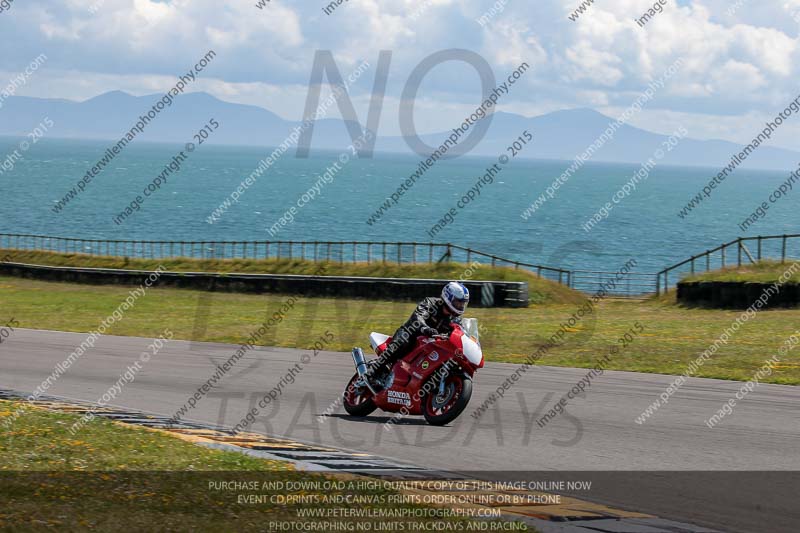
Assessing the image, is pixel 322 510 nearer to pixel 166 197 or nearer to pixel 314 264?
pixel 314 264

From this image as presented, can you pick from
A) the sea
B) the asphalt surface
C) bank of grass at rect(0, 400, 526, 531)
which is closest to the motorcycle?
the asphalt surface

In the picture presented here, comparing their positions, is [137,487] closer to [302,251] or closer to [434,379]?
[434,379]

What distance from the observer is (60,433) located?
418 inches

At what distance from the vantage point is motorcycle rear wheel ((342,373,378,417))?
12805 mm

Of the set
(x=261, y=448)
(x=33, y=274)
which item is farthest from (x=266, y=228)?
(x=261, y=448)

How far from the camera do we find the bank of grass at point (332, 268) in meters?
35.2

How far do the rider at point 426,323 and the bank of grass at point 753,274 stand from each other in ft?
62.8

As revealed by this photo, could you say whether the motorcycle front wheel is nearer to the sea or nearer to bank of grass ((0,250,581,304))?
bank of grass ((0,250,581,304))

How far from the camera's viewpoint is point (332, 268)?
40188mm

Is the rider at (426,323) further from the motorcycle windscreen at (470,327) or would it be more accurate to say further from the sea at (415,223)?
the sea at (415,223)

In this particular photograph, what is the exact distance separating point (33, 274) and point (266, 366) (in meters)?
32.0

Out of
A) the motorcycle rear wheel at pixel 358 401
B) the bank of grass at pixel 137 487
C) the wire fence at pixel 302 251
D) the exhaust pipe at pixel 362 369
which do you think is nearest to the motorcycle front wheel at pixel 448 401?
the exhaust pipe at pixel 362 369

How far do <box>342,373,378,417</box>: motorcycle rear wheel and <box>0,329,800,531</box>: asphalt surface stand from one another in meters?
0.27

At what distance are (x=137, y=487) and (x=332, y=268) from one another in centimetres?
3222
